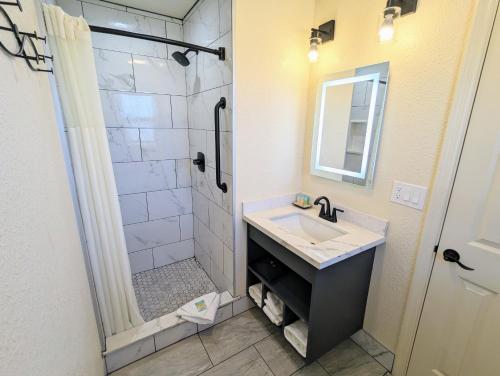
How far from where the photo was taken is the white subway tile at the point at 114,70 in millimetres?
1862

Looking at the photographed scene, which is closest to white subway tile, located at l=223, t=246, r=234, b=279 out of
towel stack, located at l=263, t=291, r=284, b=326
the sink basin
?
towel stack, located at l=263, t=291, r=284, b=326

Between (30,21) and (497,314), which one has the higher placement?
(30,21)

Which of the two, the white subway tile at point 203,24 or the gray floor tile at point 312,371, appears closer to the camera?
the gray floor tile at point 312,371

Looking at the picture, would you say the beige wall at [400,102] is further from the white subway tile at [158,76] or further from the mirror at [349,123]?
the white subway tile at [158,76]

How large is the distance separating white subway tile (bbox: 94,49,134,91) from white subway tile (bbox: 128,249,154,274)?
1.53m

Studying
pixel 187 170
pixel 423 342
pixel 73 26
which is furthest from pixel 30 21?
pixel 423 342

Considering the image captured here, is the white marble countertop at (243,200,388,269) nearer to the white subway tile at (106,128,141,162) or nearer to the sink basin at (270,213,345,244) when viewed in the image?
the sink basin at (270,213,345,244)

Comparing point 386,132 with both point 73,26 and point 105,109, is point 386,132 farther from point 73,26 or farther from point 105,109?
point 105,109

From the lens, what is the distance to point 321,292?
1265 millimetres

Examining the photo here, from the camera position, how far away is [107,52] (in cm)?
187

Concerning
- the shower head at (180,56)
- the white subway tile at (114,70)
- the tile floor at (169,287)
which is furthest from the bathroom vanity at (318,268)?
the white subway tile at (114,70)

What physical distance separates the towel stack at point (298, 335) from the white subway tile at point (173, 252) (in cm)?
142

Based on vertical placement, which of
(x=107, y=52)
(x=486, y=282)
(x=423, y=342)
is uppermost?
(x=107, y=52)

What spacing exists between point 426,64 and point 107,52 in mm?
2190
